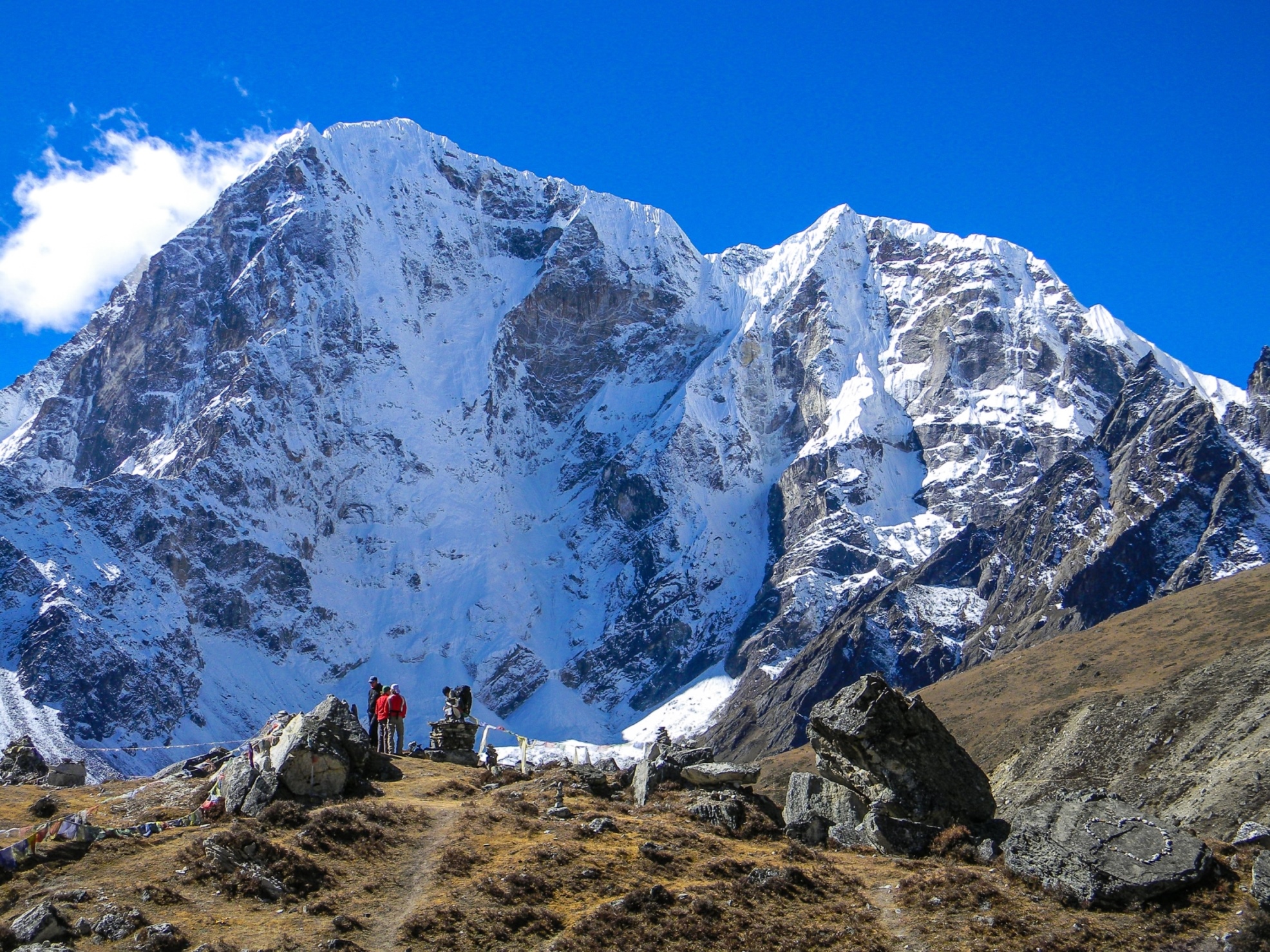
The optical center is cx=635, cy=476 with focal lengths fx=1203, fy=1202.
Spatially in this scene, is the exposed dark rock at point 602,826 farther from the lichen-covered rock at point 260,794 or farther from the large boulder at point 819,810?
the lichen-covered rock at point 260,794

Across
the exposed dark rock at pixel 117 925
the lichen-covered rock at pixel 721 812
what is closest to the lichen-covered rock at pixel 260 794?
the exposed dark rock at pixel 117 925

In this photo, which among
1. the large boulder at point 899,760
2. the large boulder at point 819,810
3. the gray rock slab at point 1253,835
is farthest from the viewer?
the large boulder at point 899,760

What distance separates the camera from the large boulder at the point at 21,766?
1656 inches

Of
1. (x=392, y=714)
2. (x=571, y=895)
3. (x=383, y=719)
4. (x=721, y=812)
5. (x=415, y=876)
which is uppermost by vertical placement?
(x=392, y=714)

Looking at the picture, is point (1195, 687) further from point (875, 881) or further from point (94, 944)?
point (94, 944)

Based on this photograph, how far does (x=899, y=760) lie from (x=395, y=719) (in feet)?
62.3

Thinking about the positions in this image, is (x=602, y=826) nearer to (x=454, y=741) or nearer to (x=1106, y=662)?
(x=454, y=741)

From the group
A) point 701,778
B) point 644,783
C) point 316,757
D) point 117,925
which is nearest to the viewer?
point 117,925

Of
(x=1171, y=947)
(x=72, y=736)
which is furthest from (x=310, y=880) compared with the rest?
(x=72, y=736)

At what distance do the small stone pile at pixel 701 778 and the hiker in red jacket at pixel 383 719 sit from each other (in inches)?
393

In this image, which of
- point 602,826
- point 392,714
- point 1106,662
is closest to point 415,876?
point 602,826

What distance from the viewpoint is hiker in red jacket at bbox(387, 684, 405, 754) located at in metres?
41.9

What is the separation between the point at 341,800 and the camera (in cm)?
3002

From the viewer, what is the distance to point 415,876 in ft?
83.8
